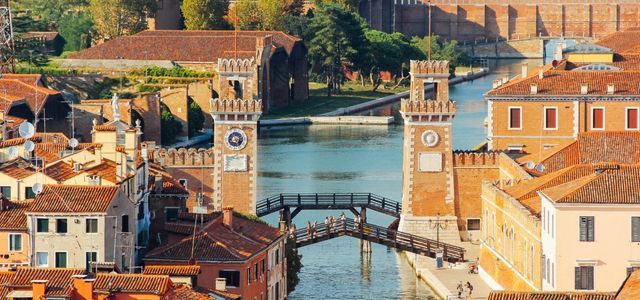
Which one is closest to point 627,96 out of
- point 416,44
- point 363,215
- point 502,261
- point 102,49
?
point 363,215

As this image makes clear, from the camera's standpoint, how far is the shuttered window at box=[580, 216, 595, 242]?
56.3 metres

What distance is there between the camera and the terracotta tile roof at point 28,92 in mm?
89938

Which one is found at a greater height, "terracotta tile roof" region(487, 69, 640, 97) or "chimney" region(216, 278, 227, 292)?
"terracotta tile roof" region(487, 69, 640, 97)

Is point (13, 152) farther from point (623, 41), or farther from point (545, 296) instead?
point (623, 41)

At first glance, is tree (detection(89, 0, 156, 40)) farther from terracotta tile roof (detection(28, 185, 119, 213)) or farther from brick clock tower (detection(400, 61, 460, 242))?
terracotta tile roof (detection(28, 185, 119, 213))

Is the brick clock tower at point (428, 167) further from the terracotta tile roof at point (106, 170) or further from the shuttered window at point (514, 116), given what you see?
the terracotta tile roof at point (106, 170)

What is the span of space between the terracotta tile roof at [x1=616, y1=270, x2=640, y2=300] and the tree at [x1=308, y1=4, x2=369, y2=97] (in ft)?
313

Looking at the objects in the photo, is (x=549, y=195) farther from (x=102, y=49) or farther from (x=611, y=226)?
(x=102, y=49)

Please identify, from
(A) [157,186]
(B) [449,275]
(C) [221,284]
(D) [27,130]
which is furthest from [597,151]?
(C) [221,284]

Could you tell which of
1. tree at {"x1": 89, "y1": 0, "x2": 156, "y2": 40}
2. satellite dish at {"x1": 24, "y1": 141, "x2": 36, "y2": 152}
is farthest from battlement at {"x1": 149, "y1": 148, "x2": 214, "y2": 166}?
tree at {"x1": 89, "y1": 0, "x2": 156, "y2": 40}

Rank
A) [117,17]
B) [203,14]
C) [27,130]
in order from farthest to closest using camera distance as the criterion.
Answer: [203,14]
[117,17]
[27,130]

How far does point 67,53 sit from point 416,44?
129ft

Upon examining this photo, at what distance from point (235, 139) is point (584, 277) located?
811 inches

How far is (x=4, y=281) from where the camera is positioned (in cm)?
4597
